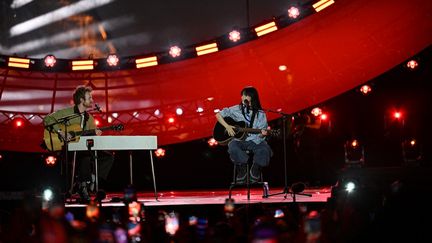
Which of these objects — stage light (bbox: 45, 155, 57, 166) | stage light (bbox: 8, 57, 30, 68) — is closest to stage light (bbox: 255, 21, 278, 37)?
stage light (bbox: 8, 57, 30, 68)

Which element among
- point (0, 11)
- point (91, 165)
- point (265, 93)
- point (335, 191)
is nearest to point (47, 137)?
point (91, 165)

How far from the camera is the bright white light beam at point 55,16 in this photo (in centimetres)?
1074

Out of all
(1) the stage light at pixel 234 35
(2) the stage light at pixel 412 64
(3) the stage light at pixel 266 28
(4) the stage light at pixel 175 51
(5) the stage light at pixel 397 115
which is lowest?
(5) the stage light at pixel 397 115

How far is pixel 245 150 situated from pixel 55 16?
568 centimetres

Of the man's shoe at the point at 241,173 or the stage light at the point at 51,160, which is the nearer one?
the man's shoe at the point at 241,173

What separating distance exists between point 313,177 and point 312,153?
410mm

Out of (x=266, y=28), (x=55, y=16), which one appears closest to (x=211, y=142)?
(x=266, y=28)

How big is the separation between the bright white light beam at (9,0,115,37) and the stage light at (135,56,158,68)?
2083 mm

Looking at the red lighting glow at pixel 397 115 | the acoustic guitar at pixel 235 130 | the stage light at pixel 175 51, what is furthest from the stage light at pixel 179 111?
the red lighting glow at pixel 397 115

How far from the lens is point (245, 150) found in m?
6.98

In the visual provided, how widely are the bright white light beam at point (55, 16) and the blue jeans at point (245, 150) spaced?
5015 mm

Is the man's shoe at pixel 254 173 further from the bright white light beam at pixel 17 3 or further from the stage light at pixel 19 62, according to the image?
the bright white light beam at pixel 17 3

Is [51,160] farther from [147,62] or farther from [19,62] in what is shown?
[147,62]

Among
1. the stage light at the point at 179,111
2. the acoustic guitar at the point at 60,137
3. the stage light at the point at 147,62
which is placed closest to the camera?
the acoustic guitar at the point at 60,137
